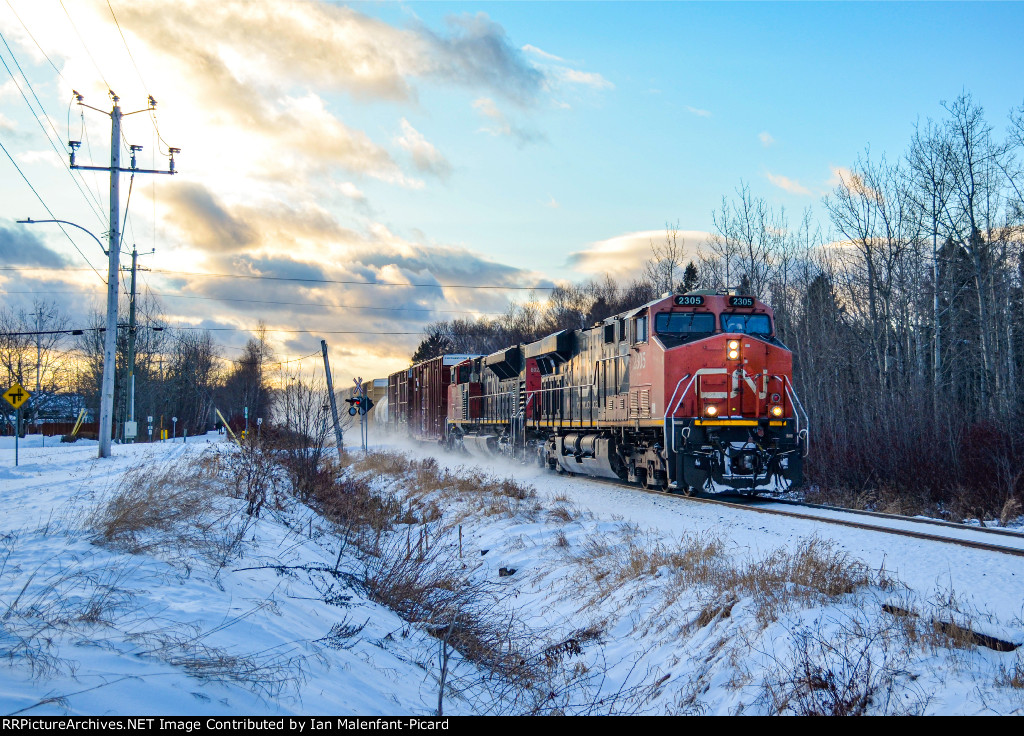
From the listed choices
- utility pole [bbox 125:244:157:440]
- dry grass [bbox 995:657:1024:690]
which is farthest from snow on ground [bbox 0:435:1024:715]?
utility pole [bbox 125:244:157:440]

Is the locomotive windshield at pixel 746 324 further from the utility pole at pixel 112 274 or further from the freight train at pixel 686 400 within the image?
the utility pole at pixel 112 274

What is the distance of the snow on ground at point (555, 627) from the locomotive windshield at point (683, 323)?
555 centimetres

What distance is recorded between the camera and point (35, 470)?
60.9 ft

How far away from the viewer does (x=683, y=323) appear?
48.8 ft

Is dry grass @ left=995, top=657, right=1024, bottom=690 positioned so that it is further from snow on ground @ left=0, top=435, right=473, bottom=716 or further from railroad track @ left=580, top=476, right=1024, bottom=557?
railroad track @ left=580, top=476, right=1024, bottom=557

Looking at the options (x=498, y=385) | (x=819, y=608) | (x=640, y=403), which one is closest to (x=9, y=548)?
(x=819, y=608)

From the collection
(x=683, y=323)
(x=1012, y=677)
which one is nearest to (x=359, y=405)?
(x=683, y=323)

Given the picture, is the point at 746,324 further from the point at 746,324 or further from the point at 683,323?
the point at 683,323

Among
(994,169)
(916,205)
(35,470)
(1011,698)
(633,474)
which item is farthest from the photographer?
(916,205)

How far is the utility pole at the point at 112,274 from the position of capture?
74.1 ft

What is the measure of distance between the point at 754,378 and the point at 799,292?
2858 centimetres

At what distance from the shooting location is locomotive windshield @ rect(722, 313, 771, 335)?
15031 millimetres

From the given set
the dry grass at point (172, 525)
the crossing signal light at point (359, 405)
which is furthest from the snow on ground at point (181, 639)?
the crossing signal light at point (359, 405)

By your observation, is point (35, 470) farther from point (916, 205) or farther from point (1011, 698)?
point (916, 205)
